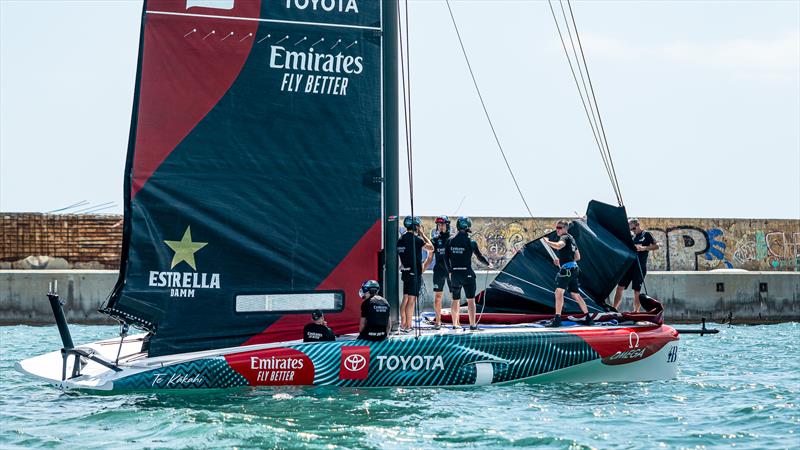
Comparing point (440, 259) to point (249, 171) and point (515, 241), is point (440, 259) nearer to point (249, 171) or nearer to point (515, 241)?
point (249, 171)

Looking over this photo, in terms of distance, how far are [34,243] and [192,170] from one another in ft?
66.8

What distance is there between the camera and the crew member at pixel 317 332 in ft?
43.8

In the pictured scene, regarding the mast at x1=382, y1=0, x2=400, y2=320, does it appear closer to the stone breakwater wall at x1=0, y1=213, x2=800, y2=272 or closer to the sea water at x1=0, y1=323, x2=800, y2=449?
the sea water at x1=0, y1=323, x2=800, y2=449

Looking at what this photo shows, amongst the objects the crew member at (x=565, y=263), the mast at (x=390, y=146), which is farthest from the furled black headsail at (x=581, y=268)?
the mast at (x=390, y=146)

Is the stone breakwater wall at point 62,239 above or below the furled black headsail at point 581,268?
above

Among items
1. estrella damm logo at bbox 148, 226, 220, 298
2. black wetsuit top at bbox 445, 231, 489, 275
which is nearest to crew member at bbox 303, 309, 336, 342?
estrella damm logo at bbox 148, 226, 220, 298

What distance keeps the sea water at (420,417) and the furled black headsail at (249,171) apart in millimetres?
1309

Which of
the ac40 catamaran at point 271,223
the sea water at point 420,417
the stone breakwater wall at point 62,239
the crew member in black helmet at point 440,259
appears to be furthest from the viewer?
the stone breakwater wall at point 62,239

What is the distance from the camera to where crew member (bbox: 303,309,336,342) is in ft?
43.8

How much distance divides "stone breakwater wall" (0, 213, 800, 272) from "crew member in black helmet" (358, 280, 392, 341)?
18357 mm

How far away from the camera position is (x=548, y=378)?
13.8m

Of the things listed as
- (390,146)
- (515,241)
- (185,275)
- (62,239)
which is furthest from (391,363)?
(62,239)

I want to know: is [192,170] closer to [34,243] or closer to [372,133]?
[372,133]

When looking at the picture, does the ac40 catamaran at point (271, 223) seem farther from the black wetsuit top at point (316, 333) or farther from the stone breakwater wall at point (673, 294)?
the stone breakwater wall at point (673, 294)
